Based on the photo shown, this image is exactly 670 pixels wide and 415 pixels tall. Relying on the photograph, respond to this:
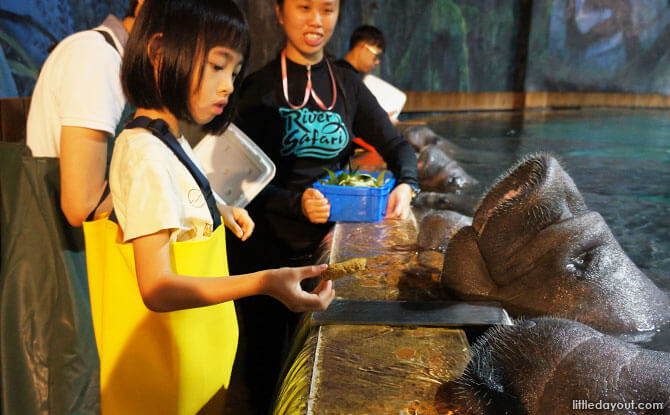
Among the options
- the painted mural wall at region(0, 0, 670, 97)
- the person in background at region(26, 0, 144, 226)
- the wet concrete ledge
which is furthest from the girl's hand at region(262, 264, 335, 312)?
the painted mural wall at region(0, 0, 670, 97)

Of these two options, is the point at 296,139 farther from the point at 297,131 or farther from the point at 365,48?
the point at 365,48

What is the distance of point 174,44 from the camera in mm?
1556

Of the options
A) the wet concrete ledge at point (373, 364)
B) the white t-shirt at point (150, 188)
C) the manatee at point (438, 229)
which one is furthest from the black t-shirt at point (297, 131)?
the white t-shirt at point (150, 188)

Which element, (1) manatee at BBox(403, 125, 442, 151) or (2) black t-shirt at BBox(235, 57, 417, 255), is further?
(1) manatee at BBox(403, 125, 442, 151)

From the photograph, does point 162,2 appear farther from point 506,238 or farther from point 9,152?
point 506,238

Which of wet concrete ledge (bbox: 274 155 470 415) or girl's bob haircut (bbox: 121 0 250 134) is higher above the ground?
girl's bob haircut (bbox: 121 0 250 134)

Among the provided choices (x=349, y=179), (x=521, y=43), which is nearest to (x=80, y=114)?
(x=349, y=179)

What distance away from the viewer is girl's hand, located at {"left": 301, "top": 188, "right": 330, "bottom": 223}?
2.78 m

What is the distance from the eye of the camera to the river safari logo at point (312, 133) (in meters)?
2.87

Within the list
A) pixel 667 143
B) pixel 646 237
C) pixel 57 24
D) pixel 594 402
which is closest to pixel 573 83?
pixel 667 143

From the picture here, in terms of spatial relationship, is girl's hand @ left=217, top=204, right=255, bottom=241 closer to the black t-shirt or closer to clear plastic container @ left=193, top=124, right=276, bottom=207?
clear plastic container @ left=193, top=124, right=276, bottom=207

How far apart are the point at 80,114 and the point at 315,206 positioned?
50.4 inches

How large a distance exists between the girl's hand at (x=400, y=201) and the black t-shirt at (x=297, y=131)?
7cm

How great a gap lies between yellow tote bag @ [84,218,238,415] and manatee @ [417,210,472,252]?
4.71ft
